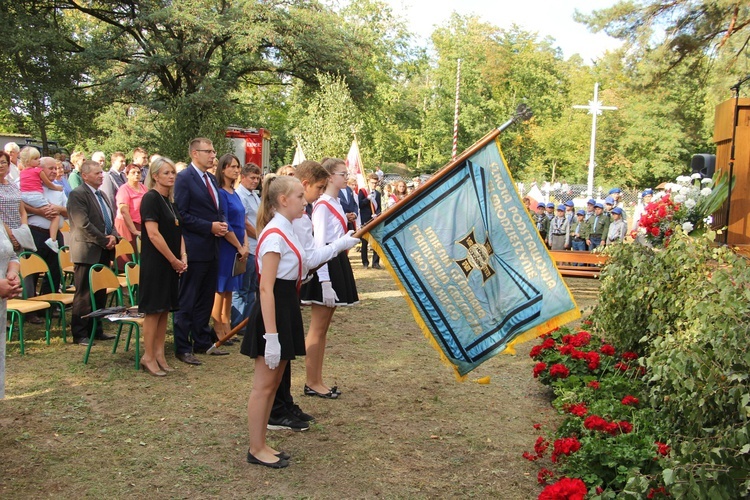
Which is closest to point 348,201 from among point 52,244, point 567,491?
point 52,244

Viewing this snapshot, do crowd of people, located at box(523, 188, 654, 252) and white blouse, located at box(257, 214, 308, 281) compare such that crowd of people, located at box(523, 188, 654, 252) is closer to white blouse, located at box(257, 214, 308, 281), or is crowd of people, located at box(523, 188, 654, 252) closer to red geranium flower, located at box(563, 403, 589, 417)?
red geranium flower, located at box(563, 403, 589, 417)

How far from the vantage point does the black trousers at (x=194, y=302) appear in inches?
275

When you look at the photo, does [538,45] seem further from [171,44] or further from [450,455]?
[450,455]

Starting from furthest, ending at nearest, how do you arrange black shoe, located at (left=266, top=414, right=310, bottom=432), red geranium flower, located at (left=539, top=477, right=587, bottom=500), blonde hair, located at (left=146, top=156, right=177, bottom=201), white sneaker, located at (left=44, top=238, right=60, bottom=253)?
white sneaker, located at (left=44, top=238, right=60, bottom=253) < blonde hair, located at (left=146, top=156, right=177, bottom=201) < black shoe, located at (left=266, top=414, right=310, bottom=432) < red geranium flower, located at (left=539, top=477, right=587, bottom=500)

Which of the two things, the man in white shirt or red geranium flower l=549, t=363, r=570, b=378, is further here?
the man in white shirt

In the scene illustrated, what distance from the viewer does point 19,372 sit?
629 cm

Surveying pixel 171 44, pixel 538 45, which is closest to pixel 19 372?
pixel 171 44

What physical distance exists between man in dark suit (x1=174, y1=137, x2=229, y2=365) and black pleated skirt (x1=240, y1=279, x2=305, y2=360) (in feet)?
8.89

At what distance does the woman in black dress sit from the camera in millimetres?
6207

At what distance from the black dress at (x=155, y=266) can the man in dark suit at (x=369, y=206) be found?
8596 mm

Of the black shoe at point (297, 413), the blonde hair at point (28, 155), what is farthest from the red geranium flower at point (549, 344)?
the blonde hair at point (28, 155)

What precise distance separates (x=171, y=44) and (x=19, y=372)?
73.8 feet

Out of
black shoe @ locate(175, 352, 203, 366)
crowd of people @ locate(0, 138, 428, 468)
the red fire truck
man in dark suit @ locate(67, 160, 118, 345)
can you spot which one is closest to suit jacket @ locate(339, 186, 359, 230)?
crowd of people @ locate(0, 138, 428, 468)

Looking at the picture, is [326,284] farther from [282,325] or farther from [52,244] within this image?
[52,244]
